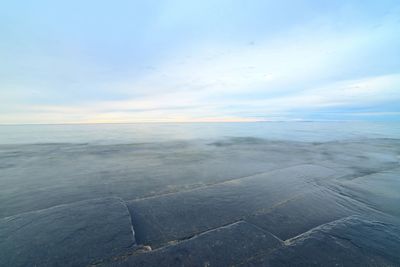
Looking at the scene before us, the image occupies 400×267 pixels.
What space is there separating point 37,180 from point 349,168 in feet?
45.3

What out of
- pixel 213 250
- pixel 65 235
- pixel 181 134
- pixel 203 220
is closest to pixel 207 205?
pixel 203 220

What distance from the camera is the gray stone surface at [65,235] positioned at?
2.99 metres

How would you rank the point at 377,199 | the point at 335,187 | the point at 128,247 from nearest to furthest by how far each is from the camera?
the point at 128,247 → the point at 377,199 → the point at 335,187

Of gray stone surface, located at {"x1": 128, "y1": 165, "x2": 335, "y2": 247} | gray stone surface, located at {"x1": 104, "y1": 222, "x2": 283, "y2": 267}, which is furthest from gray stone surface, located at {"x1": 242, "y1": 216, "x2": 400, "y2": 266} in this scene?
gray stone surface, located at {"x1": 128, "y1": 165, "x2": 335, "y2": 247}

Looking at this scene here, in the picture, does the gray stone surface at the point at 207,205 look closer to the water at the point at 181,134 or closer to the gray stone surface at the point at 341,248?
the gray stone surface at the point at 341,248

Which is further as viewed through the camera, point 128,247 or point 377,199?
point 377,199

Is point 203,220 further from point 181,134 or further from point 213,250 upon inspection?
point 181,134


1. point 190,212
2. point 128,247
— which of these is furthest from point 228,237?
point 128,247

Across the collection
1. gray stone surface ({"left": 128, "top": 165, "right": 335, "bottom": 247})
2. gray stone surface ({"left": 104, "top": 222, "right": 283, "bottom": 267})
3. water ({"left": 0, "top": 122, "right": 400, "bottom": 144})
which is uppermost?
gray stone surface ({"left": 104, "top": 222, "right": 283, "bottom": 267})

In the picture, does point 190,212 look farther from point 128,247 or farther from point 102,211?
point 102,211

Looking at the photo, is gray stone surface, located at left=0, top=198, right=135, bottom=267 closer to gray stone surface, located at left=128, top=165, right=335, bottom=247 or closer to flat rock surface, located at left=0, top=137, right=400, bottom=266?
flat rock surface, located at left=0, top=137, right=400, bottom=266

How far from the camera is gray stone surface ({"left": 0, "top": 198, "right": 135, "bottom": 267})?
9.82ft

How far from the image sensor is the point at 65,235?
3.58 metres

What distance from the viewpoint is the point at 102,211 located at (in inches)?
177
